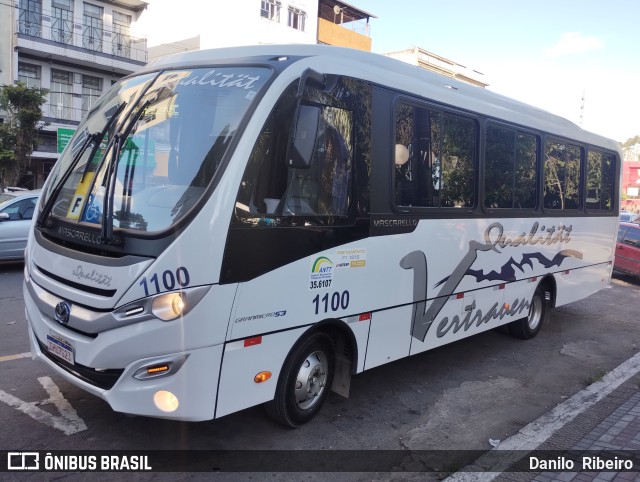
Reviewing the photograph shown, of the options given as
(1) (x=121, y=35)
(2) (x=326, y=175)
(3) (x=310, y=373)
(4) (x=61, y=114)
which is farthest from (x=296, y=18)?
(3) (x=310, y=373)

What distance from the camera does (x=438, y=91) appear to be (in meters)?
5.86

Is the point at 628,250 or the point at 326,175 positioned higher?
the point at 326,175

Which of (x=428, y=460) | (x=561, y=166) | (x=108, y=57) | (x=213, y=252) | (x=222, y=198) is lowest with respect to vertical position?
(x=428, y=460)

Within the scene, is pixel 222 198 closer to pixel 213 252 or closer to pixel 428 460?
pixel 213 252

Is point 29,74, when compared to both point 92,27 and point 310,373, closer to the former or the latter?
point 92,27

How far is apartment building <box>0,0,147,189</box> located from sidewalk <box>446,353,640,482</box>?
23.9 m

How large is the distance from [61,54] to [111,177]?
25794mm

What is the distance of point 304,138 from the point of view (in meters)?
4.04

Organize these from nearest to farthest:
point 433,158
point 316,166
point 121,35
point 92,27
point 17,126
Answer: point 316,166 → point 433,158 → point 17,126 → point 92,27 → point 121,35

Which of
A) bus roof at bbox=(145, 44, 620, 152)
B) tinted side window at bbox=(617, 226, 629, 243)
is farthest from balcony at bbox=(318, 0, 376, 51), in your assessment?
bus roof at bbox=(145, 44, 620, 152)

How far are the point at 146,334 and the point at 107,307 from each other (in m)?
0.34

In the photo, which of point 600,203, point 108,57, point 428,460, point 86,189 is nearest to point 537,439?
point 428,460

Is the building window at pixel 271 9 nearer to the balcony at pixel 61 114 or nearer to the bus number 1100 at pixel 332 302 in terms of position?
the balcony at pixel 61 114

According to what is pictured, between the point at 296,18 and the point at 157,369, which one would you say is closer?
the point at 157,369
